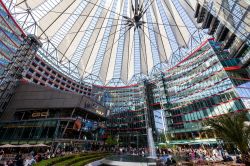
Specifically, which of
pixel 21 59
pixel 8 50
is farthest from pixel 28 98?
pixel 8 50

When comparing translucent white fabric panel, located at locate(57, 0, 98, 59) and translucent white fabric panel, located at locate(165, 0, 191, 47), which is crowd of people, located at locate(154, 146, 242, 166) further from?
translucent white fabric panel, located at locate(57, 0, 98, 59)

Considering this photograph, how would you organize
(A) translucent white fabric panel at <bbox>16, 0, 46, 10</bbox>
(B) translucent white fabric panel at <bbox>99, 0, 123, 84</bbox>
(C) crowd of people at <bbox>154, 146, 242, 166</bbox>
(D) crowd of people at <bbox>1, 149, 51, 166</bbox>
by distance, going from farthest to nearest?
(B) translucent white fabric panel at <bbox>99, 0, 123, 84</bbox>, (A) translucent white fabric panel at <bbox>16, 0, 46, 10</bbox>, (C) crowd of people at <bbox>154, 146, 242, 166</bbox>, (D) crowd of people at <bbox>1, 149, 51, 166</bbox>

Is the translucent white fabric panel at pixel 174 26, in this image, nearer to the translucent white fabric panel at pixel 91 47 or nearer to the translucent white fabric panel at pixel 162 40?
the translucent white fabric panel at pixel 162 40

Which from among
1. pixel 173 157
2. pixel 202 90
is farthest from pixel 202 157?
pixel 202 90

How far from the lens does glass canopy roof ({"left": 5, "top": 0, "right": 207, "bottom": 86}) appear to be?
2517 cm

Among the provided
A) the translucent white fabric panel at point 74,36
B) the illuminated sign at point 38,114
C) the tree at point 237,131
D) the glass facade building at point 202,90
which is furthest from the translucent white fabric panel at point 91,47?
the glass facade building at point 202,90

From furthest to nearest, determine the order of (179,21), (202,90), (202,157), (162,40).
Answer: (202,90)
(162,40)
(179,21)
(202,157)

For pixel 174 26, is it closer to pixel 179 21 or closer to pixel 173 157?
pixel 179 21

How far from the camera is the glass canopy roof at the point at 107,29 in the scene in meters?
25.2

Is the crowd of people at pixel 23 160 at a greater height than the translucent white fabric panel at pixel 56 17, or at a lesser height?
lesser

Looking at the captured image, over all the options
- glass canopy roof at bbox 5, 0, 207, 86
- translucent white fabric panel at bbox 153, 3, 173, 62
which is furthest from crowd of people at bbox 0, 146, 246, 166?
translucent white fabric panel at bbox 153, 3, 173, 62

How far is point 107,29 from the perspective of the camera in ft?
100

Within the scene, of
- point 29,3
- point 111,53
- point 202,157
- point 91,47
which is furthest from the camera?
point 111,53

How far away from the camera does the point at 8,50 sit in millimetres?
42062
